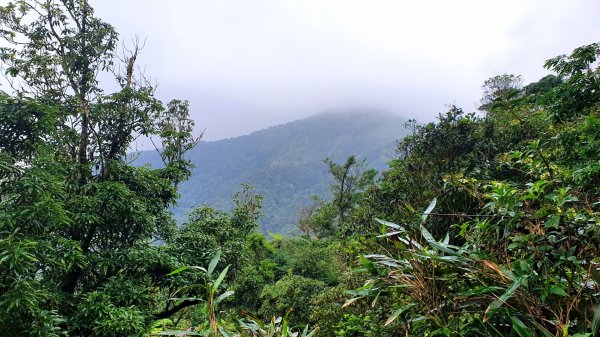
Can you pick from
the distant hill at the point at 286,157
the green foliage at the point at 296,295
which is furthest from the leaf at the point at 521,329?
the distant hill at the point at 286,157

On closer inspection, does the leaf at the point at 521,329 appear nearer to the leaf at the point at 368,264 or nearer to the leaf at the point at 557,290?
the leaf at the point at 557,290

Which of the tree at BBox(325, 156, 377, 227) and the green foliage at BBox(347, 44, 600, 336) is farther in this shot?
the tree at BBox(325, 156, 377, 227)

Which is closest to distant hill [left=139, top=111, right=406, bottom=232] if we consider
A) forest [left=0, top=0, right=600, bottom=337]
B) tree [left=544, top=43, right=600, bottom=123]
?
forest [left=0, top=0, right=600, bottom=337]

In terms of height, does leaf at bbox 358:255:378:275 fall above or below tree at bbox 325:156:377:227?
above

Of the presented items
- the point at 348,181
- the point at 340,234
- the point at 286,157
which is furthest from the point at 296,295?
the point at 286,157

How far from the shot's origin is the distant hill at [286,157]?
3135 inches

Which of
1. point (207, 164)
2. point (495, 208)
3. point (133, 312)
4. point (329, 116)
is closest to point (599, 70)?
point (495, 208)

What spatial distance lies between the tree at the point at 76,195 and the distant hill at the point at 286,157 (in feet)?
173

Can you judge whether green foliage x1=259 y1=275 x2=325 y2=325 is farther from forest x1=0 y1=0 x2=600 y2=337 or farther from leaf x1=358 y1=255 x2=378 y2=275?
leaf x1=358 y1=255 x2=378 y2=275

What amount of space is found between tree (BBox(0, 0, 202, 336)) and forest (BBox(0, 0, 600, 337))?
0.02 metres

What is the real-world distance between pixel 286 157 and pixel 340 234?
363ft

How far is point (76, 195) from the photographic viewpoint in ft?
16.3

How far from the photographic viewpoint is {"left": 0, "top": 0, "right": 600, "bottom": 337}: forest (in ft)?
3.81

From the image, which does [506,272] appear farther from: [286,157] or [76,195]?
[286,157]
